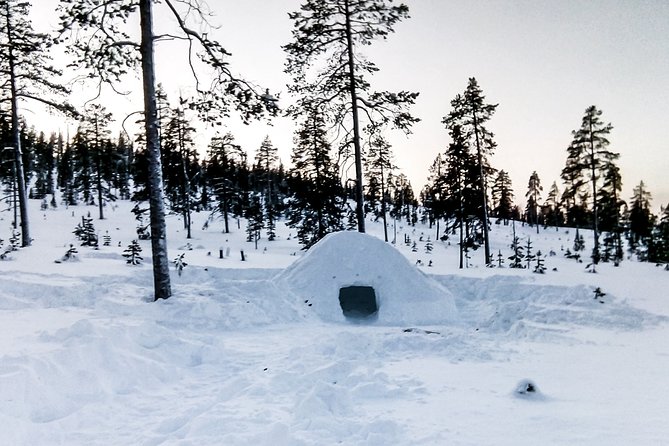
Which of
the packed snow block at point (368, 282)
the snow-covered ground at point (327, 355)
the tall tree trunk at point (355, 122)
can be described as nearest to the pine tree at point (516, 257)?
the snow-covered ground at point (327, 355)

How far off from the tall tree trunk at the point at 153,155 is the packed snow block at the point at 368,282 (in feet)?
10.8

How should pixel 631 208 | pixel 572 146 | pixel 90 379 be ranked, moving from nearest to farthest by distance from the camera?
pixel 90 379 → pixel 572 146 → pixel 631 208

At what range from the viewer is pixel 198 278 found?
34.8 feet

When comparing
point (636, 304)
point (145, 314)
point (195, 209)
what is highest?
point (195, 209)

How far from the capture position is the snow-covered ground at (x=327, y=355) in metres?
3.86

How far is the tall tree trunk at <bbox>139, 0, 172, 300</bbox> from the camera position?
337 inches

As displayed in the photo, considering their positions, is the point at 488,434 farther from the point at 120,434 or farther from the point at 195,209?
the point at 195,209

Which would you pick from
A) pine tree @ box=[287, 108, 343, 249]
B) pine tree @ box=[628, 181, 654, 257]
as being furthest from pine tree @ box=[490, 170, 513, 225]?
pine tree @ box=[287, 108, 343, 249]

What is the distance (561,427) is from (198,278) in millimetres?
9239

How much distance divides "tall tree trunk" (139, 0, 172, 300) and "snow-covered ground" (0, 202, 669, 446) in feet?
2.35

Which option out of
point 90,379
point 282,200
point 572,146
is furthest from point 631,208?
point 90,379

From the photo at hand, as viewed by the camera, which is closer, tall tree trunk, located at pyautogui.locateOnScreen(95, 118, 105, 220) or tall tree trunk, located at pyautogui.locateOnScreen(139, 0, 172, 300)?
tall tree trunk, located at pyautogui.locateOnScreen(139, 0, 172, 300)

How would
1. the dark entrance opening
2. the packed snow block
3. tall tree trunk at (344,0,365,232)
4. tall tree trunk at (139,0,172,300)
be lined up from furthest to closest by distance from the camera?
1. tall tree trunk at (344,0,365,232)
2. the dark entrance opening
3. the packed snow block
4. tall tree trunk at (139,0,172,300)

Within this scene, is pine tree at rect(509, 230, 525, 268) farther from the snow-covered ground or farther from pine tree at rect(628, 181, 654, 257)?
pine tree at rect(628, 181, 654, 257)
